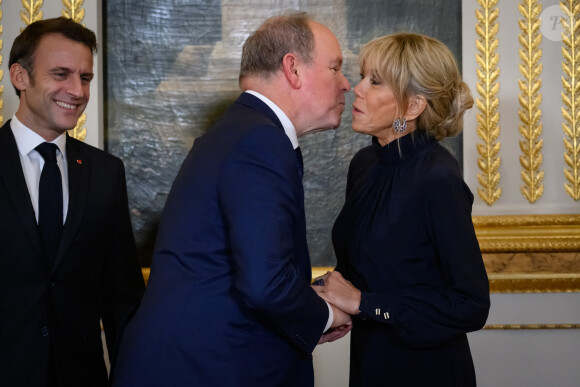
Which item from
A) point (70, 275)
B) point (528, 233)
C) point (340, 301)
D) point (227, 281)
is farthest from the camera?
point (528, 233)

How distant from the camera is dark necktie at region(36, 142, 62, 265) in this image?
242 cm

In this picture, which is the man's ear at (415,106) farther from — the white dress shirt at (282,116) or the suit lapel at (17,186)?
the suit lapel at (17,186)

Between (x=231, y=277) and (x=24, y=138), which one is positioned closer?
(x=231, y=277)

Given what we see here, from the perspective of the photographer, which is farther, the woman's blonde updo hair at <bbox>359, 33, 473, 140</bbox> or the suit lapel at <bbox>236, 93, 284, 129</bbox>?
the woman's blonde updo hair at <bbox>359, 33, 473, 140</bbox>

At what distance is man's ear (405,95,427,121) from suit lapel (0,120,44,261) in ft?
4.38

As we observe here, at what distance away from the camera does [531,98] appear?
349 centimetres

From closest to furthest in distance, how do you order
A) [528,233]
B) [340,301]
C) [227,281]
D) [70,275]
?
[227,281], [340,301], [70,275], [528,233]

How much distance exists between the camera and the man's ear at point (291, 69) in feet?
6.81

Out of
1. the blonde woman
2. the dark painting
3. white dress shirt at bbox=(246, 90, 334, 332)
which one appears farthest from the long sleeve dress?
the dark painting

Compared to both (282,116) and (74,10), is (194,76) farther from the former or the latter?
(282,116)

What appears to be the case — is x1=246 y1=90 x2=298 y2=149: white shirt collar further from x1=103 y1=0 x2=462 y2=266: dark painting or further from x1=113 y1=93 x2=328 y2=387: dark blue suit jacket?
x1=103 y1=0 x2=462 y2=266: dark painting

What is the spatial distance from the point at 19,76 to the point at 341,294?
1.47 m

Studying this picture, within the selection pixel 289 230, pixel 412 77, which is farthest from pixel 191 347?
pixel 412 77

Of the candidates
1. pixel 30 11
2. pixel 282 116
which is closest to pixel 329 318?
pixel 282 116
